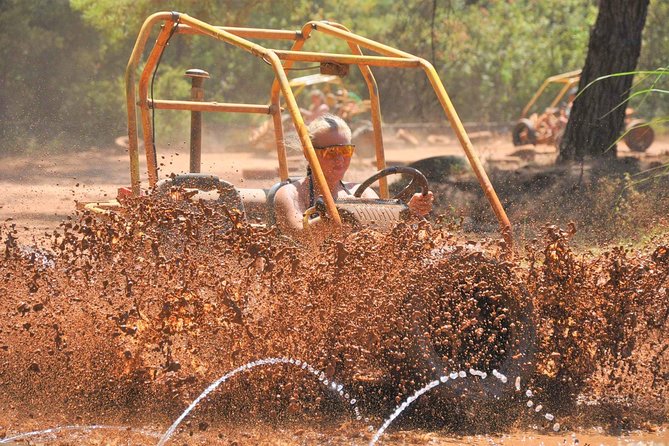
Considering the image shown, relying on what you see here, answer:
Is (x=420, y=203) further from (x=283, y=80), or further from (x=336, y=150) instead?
(x=283, y=80)

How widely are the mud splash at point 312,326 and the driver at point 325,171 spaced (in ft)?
2.69

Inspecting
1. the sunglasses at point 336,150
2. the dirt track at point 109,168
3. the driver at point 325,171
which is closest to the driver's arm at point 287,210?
the driver at point 325,171

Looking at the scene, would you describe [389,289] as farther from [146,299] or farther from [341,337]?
[146,299]

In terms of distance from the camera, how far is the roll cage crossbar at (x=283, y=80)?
16.3ft

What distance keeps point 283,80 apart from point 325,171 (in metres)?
0.67

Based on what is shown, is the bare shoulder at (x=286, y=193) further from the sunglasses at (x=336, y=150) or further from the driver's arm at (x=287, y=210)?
the sunglasses at (x=336, y=150)

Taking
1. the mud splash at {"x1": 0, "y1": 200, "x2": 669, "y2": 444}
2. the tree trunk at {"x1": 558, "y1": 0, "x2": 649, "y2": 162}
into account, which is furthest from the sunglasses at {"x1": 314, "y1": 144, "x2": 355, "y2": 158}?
the tree trunk at {"x1": 558, "y1": 0, "x2": 649, "y2": 162}

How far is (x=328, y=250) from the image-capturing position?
173 inches

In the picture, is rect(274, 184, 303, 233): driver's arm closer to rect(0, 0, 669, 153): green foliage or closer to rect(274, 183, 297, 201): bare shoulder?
rect(274, 183, 297, 201): bare shoulder

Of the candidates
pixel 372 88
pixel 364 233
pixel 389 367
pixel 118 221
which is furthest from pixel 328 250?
pixel 372 88

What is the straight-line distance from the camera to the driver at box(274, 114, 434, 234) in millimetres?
5449

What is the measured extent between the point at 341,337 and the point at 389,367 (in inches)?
8.5

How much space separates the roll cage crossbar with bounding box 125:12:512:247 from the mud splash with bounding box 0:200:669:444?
41 centimetres

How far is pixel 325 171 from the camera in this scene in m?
5.63
